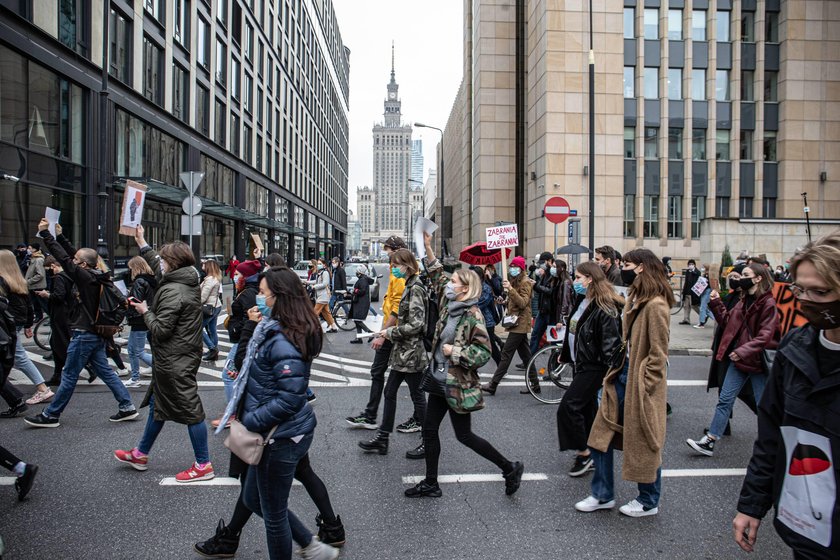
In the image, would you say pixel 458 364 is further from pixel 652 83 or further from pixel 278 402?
pixel 652 83

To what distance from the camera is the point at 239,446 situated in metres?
3.12

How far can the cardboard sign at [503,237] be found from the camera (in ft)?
36.8

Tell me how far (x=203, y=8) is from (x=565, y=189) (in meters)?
20.9

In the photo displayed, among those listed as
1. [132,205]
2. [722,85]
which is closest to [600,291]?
[132,205]

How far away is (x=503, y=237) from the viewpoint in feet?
36.9

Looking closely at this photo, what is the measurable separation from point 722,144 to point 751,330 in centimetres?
3366

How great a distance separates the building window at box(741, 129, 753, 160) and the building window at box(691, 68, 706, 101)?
11.0 ft

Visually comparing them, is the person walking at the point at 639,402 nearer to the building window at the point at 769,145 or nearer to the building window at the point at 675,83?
the building window at the point at 675,83

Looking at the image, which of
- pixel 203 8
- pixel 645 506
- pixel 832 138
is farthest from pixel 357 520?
pixel 832 138

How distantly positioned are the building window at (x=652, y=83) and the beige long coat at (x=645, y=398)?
33.6 meters

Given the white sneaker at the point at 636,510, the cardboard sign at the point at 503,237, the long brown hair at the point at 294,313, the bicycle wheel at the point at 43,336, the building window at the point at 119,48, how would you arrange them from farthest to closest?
the building window at the point at 119,48 < the bicycle wheel at the point at 43,336 < the cardboard sign at the point at 503,237 < the white sneaker at the point at 636,510 < the long brown hair at the point at 294,313

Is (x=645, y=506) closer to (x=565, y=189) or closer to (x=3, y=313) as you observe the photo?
(x=3, y=313)

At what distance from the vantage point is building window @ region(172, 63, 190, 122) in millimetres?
26719

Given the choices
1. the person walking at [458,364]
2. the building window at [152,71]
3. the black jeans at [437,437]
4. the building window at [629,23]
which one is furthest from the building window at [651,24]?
the black jeans at [437,437]
